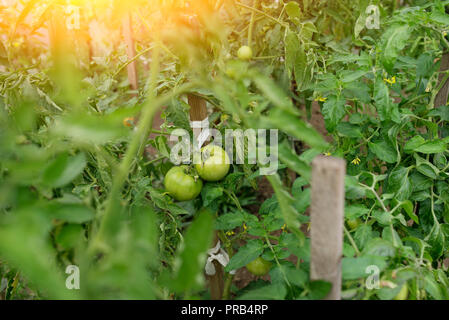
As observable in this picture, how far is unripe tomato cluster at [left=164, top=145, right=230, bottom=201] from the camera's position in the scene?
3.31 ft

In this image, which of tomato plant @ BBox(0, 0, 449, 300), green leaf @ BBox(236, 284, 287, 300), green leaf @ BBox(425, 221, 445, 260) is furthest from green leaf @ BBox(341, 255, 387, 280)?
green leaf @ BBox(425, 221, 445, 260)

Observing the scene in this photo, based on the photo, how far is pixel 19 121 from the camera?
490mm

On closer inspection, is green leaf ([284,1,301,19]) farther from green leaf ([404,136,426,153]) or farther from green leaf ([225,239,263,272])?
green leaf ([225,239,263,272])

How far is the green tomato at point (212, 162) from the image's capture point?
3.30 feet

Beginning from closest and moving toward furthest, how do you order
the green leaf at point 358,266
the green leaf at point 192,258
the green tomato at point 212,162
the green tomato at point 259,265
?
the green leaf at point 192,258 < the green leaf at point 358,266 < the green tomato at point 212,162 < the green tomato at point 259,265

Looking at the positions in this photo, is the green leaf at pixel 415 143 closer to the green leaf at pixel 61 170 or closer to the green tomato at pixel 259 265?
the green tomato at pixel 259 265

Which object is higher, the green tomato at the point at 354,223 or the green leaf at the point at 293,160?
the green leaf at the point at 293,160

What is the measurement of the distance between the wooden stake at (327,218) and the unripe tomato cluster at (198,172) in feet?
1.57

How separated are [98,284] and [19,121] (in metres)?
0.25

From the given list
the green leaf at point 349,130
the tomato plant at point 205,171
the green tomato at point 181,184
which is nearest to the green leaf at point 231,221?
the tomato plant at point 205,171

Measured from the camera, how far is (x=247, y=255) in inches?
33.8

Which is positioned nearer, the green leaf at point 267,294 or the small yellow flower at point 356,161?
the green leaf at point 267,294

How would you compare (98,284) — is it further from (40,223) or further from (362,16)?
(362,16)
